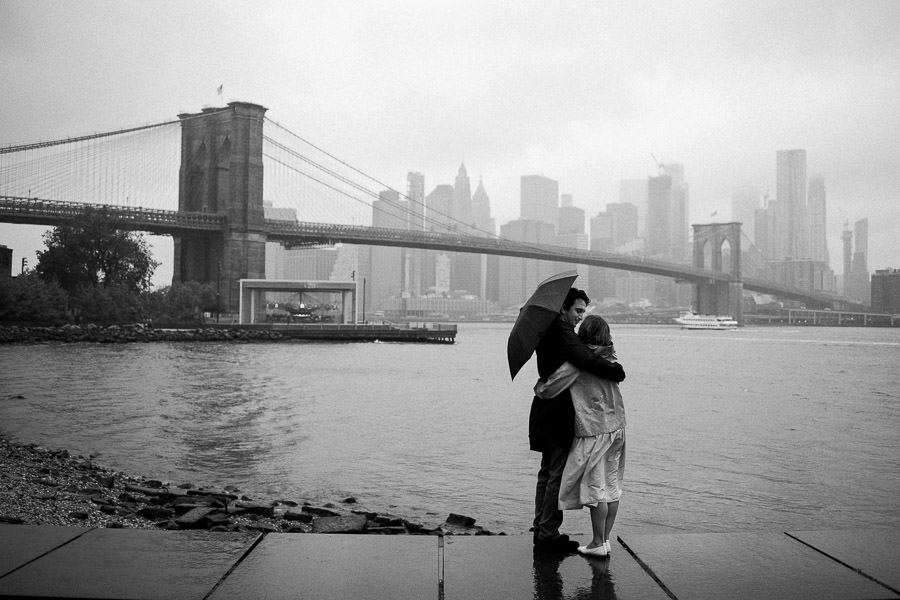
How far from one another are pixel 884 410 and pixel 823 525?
12.5 meters

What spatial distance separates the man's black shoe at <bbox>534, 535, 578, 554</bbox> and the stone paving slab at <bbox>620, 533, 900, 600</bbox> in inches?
12.0

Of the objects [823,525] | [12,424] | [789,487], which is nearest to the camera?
[823,525]

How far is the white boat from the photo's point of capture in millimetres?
90625

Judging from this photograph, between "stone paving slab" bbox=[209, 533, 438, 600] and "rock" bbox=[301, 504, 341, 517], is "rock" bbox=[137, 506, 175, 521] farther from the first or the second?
"stone paving slab" bbox=[209, 533, 438, 600]

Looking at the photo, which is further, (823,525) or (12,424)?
(12,424)

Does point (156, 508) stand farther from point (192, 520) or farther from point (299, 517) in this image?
point (299, 517)

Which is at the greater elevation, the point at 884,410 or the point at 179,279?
the point at 179,279

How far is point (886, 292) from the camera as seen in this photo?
10625cm

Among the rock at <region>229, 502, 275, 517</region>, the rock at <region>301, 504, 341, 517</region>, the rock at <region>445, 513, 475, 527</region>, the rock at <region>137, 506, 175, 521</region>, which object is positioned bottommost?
the rock at <region>445, 513, 475, 527</region>

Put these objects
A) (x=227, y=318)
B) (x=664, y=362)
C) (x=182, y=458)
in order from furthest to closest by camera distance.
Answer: (x=227, y=318), (x=664, y=362), (x=182, y=458)

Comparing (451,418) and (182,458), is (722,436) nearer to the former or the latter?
(451,418)

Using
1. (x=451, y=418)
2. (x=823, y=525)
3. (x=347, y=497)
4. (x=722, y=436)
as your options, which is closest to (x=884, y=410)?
(x=722, y=436)

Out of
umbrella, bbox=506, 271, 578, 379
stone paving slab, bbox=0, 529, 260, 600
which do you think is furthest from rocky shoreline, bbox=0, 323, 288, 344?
umbrella, bbox=506, 271, 578, 379

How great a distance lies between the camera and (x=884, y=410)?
17906 mm
